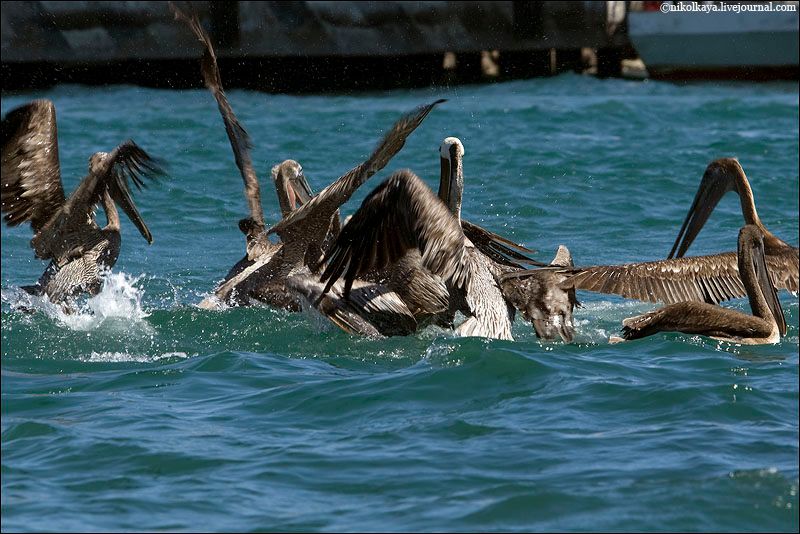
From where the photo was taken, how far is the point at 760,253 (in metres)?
7.05

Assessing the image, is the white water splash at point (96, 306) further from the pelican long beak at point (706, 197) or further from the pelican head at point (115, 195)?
the pelican long beak at point (706, 197)

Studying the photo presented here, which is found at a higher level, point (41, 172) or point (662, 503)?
point (41, 172)

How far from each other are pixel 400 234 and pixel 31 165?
8.21ft

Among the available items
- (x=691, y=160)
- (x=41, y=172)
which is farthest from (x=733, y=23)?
(x=41, y=172)

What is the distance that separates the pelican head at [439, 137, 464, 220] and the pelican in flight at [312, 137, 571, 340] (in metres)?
0.36

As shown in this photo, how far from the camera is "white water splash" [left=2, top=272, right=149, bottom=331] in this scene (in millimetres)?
7297

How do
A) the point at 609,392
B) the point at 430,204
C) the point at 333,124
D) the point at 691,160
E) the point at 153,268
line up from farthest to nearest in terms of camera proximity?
the point at 333,124 → the point at 691,160 → the point at 153,268 → the point at 430,204 → the point at 609,392

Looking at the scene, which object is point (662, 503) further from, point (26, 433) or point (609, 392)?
point (26, 433)

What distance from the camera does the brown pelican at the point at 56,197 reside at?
751cm

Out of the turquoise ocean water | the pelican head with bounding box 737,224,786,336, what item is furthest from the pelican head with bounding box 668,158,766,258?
the pelican head with bounding box 737,224,786,336

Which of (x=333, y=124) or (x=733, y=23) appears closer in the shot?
(x=333, y=124)

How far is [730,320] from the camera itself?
6.63 meters

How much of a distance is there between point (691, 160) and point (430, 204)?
26.4 ft

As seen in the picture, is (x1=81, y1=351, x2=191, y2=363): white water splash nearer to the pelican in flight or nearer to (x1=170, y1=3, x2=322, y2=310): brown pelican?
(x1=170, y1=3, x2=322, y2=310): brown pelican
